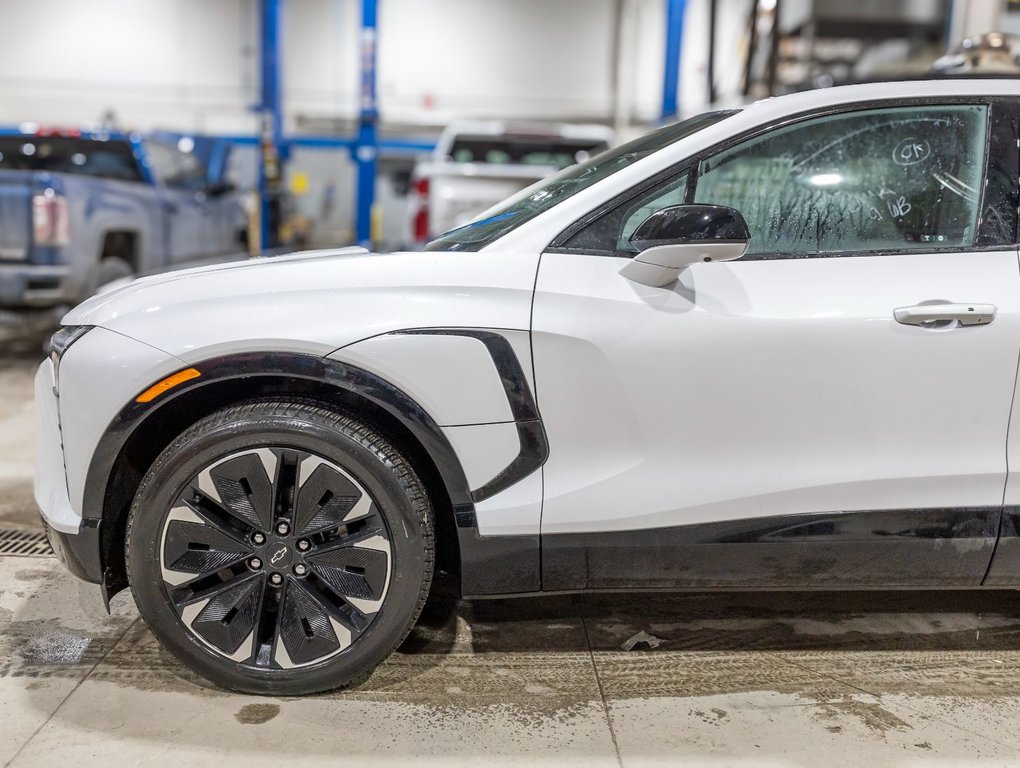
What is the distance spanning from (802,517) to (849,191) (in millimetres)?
1020

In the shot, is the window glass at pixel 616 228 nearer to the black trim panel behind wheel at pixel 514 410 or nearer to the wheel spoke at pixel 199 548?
the black trim panel behind wheel at pixel 514 410

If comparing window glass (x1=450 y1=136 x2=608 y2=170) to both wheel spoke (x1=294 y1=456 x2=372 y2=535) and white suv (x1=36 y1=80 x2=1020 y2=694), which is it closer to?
white suv (x1=36 y1=80 x2=1020 y2=694)

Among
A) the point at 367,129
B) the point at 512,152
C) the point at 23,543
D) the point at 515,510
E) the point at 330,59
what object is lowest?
the point at 23,543

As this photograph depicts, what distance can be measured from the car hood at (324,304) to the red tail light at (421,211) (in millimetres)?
5161

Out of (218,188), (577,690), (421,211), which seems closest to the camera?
(577,690)

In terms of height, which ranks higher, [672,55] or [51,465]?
[672,55]

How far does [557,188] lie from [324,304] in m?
0.79

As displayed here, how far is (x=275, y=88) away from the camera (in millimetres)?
12516

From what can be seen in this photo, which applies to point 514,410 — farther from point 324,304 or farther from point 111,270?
point 111,270

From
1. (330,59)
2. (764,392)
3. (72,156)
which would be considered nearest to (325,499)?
(764,392)

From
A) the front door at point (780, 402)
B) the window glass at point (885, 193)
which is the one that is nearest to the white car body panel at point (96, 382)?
the front door at point (780, 402)

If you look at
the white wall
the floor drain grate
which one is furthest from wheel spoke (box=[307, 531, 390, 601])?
the white wall

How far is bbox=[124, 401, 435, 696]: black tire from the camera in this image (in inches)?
82.6

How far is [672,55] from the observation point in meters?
12.1
